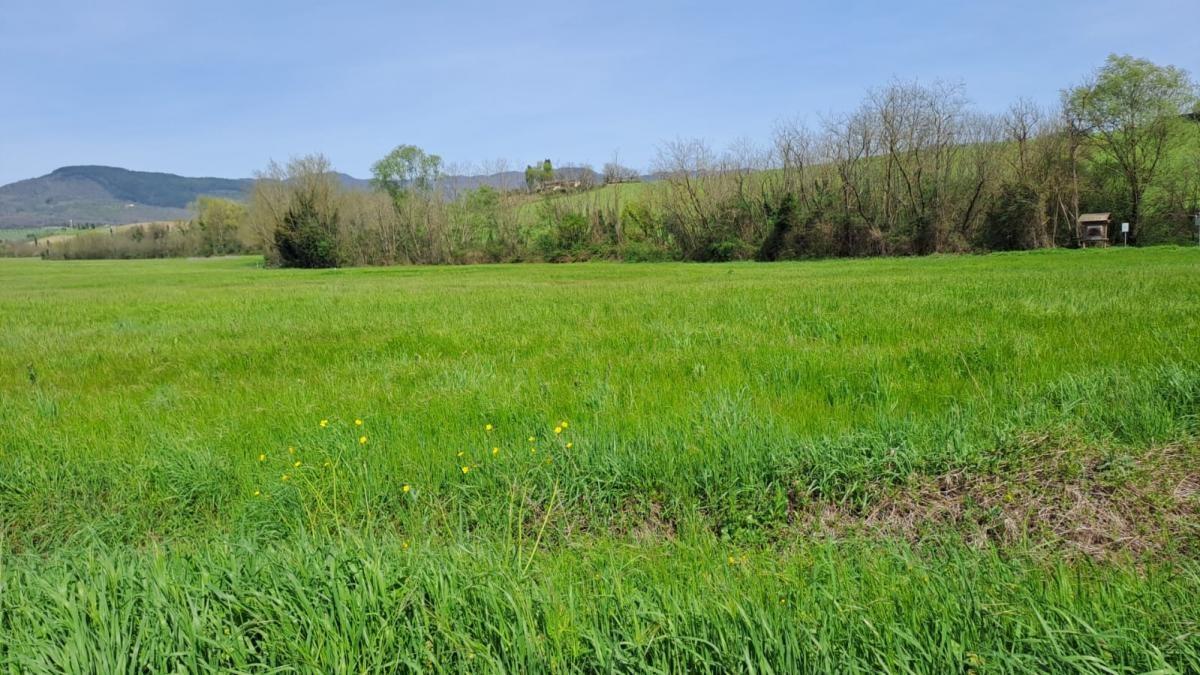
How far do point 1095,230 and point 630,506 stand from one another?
138 ft

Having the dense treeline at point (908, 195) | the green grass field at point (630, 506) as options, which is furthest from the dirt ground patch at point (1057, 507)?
the dense treeline at point (908, 195)

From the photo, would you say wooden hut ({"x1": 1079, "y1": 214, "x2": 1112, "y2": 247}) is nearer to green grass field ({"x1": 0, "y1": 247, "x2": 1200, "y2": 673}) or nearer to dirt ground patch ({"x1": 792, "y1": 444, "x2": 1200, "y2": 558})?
green grass field ({"x1": 0, "y1": 247, "x2": 1200, "y2": 673})

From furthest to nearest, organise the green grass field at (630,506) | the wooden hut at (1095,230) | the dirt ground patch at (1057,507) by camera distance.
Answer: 1. the wooden hut at (1095,230)
2. the dirt ground patch at (1057,507)
3. the green grass field at (630,506)

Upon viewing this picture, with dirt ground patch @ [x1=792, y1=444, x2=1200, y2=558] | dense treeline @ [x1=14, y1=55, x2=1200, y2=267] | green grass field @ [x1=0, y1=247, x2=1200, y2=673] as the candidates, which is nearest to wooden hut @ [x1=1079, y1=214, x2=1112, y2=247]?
dense treeline @ [x1=14, y1=55, x2=1200, y2=267]

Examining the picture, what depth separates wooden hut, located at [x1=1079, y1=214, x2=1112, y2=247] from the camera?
34500 millimetres

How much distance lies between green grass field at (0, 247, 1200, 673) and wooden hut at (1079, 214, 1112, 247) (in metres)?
35.4

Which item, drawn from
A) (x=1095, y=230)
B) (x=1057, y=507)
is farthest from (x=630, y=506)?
(x=1095, y=230)

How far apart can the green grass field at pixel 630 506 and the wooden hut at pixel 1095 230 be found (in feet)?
116

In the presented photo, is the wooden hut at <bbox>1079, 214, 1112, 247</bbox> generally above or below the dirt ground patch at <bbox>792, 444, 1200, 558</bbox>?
above

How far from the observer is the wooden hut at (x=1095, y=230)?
3450 centimetres

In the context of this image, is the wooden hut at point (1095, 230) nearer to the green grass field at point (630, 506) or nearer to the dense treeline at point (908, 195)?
the dense treeline at point (908, 195)

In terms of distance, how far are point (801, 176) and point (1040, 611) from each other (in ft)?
153

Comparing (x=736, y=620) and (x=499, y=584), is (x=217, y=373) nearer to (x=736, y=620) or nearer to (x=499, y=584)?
(x=499, y=584)

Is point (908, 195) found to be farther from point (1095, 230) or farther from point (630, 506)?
point (630, 506)
